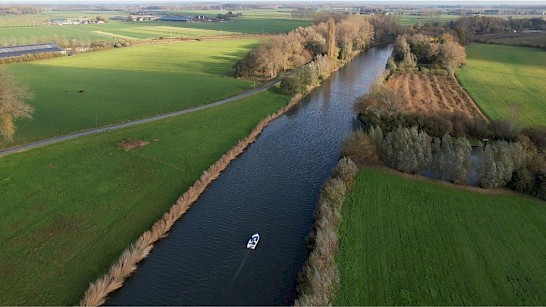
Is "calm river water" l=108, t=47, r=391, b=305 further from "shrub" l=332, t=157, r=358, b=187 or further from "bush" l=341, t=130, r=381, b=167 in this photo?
"bush" l=341, t=130, r=381, b=167

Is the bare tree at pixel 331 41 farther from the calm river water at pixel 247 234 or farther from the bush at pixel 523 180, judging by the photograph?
the bush at pixel 523 180

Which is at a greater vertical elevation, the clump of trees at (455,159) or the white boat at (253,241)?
the clump of trees at (455,159)

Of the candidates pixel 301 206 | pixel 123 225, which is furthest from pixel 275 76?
pixel 123 225

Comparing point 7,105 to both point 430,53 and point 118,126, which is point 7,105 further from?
point 430,53

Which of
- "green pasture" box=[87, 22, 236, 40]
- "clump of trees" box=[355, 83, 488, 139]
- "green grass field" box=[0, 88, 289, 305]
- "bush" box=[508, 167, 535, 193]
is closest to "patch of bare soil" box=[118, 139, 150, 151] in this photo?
"green grass field" box=[0, 88, 289, 305]

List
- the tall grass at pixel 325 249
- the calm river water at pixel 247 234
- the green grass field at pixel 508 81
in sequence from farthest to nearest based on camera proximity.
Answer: the green grass field at pixel 508 81 < the calm river water at pixel 247 234 < the tall grass at pixel 325 249

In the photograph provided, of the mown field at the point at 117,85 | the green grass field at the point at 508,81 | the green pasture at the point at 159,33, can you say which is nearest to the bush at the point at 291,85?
the mown field at the point at 117,85

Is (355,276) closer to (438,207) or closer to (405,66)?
(438,207)
